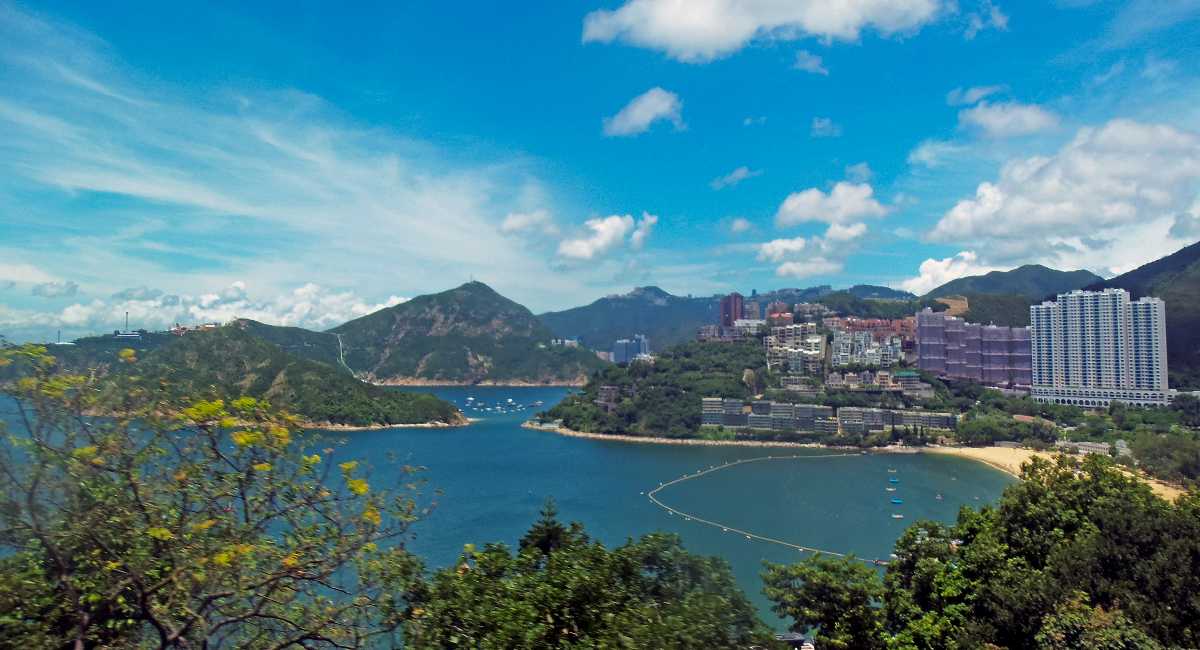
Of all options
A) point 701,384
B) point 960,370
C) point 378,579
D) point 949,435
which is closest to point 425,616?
point 378,579

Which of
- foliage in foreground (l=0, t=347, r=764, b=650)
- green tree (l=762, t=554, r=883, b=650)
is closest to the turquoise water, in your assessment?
green tree (l=762, t=554, r=883, b=650)

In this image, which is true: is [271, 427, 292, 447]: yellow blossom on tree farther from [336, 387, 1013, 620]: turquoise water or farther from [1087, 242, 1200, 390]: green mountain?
[1087, 242, 1200, 390]: green mountain

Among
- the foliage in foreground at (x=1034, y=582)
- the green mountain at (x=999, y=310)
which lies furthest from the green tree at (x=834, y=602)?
the green mountain at (x=999, y=310)

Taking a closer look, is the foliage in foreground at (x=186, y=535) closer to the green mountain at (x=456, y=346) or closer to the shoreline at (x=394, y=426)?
the shoreline at (x=394, y=426)

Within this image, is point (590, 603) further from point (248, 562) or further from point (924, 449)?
point (924, 449)

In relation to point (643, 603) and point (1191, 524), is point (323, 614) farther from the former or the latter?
point (1191, 524)
